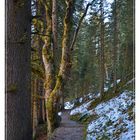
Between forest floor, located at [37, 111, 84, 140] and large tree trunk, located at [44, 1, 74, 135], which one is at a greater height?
large tree trunk, located at [44, 1, 74, 135]

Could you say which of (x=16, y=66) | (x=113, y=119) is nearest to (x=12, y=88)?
(x=16, y=66)

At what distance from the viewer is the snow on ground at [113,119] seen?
202 cm

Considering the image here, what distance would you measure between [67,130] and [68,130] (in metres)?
0.02

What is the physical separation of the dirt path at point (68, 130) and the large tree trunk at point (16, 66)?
0.79 feet

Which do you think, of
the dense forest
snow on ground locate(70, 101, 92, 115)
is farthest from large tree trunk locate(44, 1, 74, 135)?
snow on ground locate(70, 101, 92, 115)

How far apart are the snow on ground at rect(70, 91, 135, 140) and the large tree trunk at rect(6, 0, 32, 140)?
325 mm

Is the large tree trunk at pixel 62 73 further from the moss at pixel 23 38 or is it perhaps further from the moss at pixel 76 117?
the moss at pixel 23 38

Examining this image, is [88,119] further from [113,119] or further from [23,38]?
[23,38]

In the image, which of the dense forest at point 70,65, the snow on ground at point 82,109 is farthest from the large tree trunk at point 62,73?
the snow on ground at point 82,109

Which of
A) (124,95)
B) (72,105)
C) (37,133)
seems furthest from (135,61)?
(37,133)

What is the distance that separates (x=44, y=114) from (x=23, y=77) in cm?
39

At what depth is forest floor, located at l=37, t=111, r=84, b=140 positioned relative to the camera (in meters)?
2.22

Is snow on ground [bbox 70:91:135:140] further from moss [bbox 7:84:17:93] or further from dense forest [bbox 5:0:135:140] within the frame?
moss [bbox 7:84:17:93]

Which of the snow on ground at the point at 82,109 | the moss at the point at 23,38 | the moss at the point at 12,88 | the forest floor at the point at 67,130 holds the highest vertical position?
the moss at the point at 23,38
